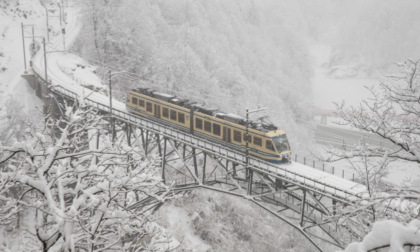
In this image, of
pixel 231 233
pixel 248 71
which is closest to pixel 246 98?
pixel 248 71

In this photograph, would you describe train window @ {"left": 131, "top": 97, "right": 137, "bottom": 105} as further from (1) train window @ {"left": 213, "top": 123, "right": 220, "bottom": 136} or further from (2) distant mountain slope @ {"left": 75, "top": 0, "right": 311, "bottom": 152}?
(2) distant mountain slope @ {"left": 75, "top": 0, "right": 311, "bottom": 152}

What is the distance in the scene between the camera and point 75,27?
7031cm

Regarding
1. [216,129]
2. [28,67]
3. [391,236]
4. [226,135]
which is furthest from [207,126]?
[28,67]

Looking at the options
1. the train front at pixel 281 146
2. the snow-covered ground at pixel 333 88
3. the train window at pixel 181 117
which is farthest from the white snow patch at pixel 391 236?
the snow-covered ground at pixel 333 88

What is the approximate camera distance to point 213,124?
27844mm

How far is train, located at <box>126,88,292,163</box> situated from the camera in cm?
2520

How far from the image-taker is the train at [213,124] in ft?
82.7

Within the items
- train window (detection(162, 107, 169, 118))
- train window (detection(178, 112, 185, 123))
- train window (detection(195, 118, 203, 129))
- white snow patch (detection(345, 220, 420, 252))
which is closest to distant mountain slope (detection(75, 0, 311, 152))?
train window (detection(162, 107, 169, 118))

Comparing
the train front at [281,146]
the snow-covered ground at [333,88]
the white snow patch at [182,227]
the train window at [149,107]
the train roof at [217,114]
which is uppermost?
the train roof at [217,114]

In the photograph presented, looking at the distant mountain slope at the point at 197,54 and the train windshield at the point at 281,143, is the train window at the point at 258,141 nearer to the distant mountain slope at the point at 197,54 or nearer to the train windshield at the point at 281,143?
the train windshield at the point at 281,143

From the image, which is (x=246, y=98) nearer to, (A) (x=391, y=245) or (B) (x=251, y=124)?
(B) (x=251, y=124)

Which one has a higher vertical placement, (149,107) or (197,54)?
(197,54)

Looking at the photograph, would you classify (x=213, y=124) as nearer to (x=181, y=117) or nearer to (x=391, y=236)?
(x=181, y=117)

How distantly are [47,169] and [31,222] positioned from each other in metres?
22.3
